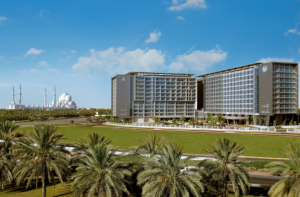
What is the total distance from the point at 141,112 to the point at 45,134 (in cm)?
9120

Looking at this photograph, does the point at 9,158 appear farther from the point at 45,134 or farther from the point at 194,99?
the point at 194,99

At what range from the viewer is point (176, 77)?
11812 cm

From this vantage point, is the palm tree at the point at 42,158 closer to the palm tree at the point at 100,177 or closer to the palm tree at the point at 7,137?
the palm tree at the point at 100,177

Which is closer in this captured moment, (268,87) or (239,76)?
(268,87)

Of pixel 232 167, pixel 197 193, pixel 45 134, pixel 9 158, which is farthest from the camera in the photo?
pixel 9 158

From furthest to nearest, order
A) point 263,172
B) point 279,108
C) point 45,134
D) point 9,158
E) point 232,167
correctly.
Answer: point 279,108 < point 263,172 < point 9,158 < point 45,134 < point 232,167

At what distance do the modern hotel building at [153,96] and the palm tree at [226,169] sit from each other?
91.6 metres

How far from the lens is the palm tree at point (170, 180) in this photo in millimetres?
15453

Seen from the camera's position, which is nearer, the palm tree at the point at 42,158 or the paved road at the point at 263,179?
the palm tree at the point at 42,158

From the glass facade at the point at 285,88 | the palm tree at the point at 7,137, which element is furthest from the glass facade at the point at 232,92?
the palm tree at the point at 7,137

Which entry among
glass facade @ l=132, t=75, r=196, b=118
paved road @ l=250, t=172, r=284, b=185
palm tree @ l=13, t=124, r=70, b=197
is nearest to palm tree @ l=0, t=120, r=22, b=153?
palm tree @ l=13, t=124, r=70, b=197

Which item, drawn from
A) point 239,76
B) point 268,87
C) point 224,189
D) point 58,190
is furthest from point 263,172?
point 239,76

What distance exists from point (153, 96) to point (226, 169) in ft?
317

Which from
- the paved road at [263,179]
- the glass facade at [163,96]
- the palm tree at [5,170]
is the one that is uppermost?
the glass facade at [163,96]
